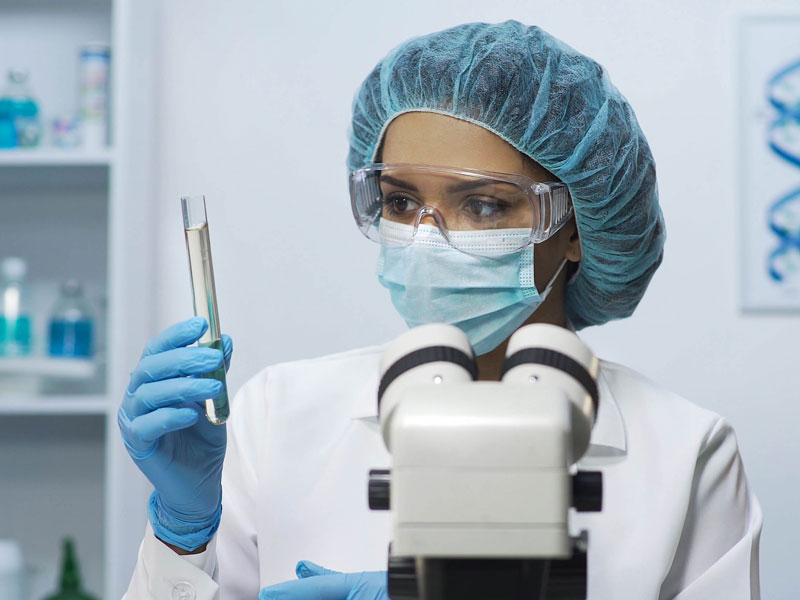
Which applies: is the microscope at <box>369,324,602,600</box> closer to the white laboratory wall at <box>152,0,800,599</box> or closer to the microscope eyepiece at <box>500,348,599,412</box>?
the microscope eyepiece at <box>500,348,599,412</box>

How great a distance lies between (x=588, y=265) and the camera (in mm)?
1340

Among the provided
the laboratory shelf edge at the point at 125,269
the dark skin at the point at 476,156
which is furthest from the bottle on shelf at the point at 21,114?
the dark skin at the point at 476,156

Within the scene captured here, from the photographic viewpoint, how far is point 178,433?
1.04 meters

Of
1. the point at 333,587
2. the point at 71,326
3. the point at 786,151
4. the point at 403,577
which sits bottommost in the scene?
the point at 333,587

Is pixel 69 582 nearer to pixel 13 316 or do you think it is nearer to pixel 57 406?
pixel 57 406

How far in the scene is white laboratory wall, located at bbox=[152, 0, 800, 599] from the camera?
6.15 ft

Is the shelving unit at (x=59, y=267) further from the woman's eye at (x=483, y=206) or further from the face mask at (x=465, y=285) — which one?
the woman's eye at (x=483, y=206)

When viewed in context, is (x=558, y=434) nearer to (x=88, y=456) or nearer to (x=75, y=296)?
(x=75, y=296)

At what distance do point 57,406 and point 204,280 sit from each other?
1.09 meters

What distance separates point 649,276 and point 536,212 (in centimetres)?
31

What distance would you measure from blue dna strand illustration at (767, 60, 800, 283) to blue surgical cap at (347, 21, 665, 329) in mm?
665

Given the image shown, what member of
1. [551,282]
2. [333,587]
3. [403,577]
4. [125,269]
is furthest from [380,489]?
[125,269]

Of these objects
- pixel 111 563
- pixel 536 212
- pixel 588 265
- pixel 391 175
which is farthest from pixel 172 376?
pixel 111 563

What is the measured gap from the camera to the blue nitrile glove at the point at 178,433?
97cm
